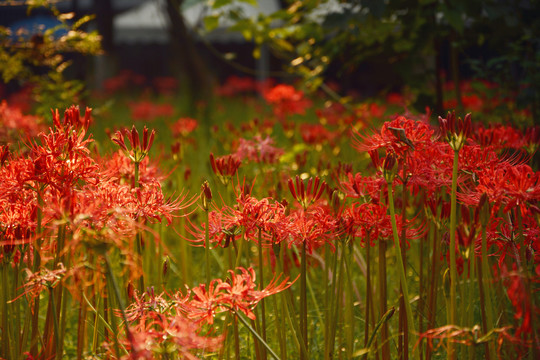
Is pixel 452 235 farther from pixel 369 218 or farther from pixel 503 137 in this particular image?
pixel 503 137

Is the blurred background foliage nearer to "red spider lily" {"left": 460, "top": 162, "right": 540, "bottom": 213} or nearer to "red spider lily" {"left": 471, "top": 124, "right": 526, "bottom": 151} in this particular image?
"red spider lily" {"left": 471, "top": 124, "right": 526, "bottom": 151}

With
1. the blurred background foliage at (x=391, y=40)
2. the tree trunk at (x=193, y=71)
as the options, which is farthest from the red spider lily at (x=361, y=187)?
the tree trunk at (x=193, y=71)

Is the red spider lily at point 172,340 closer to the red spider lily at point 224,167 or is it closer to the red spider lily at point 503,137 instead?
the red spider lily at point 224,167

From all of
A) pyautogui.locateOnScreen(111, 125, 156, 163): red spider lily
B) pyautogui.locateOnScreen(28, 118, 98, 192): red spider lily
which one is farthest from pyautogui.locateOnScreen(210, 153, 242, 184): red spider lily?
pyautogui.locateOnScreen(28, 118, 98, 192): red spider lily

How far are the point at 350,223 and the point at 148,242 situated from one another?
119cm

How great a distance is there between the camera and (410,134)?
131 cm

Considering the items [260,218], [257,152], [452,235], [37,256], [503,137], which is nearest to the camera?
[452,235]

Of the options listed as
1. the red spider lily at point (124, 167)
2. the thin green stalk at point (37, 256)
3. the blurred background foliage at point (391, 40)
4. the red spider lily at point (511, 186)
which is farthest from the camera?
the blurred background foliage at point (391, 40)

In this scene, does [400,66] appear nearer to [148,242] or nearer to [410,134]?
[148,242]

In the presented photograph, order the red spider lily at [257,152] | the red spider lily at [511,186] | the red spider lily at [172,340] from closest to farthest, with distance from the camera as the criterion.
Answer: the red spider lily at [172,340] → the red spider lily at [511,186] → the red spider lily at [257,152]

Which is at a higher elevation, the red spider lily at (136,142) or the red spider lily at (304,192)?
the red spider lily at (136,142)

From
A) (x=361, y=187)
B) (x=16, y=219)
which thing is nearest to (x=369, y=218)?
(x=361, y=187)

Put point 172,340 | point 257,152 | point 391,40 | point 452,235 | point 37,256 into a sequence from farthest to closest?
point 391,40, point 257,152, point 37,256, point 452,235, point 172,340

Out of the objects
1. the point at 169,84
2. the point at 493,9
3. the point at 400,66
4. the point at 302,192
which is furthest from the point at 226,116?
the point at 302,192
